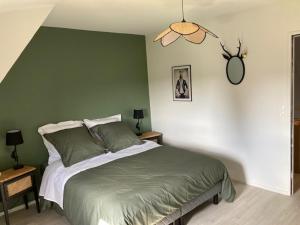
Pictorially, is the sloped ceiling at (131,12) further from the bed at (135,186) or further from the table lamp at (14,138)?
the bed at (135,186)

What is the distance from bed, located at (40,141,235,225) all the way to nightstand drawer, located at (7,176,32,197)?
0.17 meters

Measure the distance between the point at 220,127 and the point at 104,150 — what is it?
172 centimetres

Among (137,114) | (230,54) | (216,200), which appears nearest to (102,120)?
(137,114)

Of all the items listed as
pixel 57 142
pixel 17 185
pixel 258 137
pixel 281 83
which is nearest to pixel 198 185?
pixel 258 137

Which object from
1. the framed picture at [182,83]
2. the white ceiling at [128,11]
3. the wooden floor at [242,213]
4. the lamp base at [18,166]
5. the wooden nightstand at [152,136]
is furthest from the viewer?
the wooden nightstand at [152,136]

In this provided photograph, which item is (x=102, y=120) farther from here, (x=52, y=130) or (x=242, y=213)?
(x=242, y=213)

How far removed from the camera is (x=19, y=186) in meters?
2.94

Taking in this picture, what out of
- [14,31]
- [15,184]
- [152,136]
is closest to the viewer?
[14,31]

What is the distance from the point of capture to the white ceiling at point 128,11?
2631mm

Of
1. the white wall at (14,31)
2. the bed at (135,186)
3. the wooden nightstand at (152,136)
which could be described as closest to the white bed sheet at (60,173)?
the bed at (135,186)

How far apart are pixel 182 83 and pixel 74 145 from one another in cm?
198

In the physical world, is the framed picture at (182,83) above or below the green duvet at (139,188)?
above

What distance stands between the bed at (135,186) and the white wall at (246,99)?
2.35 feet

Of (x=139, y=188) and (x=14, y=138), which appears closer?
(x=139, y=188)
